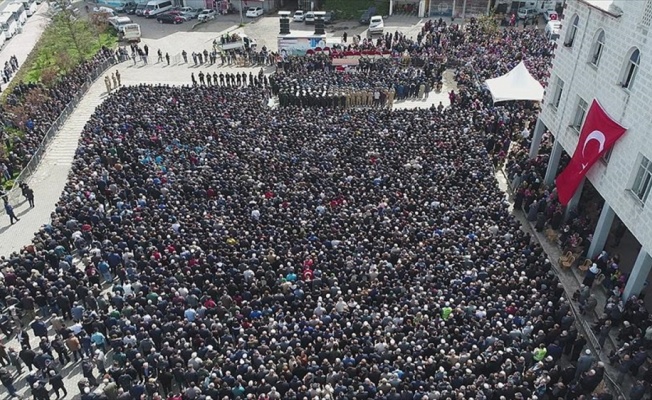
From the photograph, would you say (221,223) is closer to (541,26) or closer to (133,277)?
(133,277)

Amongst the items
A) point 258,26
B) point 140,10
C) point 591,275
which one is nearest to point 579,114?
point 591,275

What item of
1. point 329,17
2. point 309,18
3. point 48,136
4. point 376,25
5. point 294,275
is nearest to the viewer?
point 294,275

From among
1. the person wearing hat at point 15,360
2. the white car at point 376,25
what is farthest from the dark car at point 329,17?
the person wearing hat at point 15,360

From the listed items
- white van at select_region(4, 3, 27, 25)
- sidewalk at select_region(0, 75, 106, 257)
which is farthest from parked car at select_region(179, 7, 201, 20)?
sidewalk at select_region(0, 75, 106, 257)

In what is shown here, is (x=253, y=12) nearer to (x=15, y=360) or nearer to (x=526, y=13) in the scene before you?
(x=526, y=13)

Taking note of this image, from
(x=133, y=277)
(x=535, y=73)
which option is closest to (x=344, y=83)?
(x=535, y=73)

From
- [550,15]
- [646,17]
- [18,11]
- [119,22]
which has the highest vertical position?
[646,17]

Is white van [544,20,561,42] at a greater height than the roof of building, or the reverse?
the roof of building

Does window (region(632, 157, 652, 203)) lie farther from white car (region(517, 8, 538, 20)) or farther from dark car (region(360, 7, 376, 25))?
dark car (region(360, 7, 376, 25))
